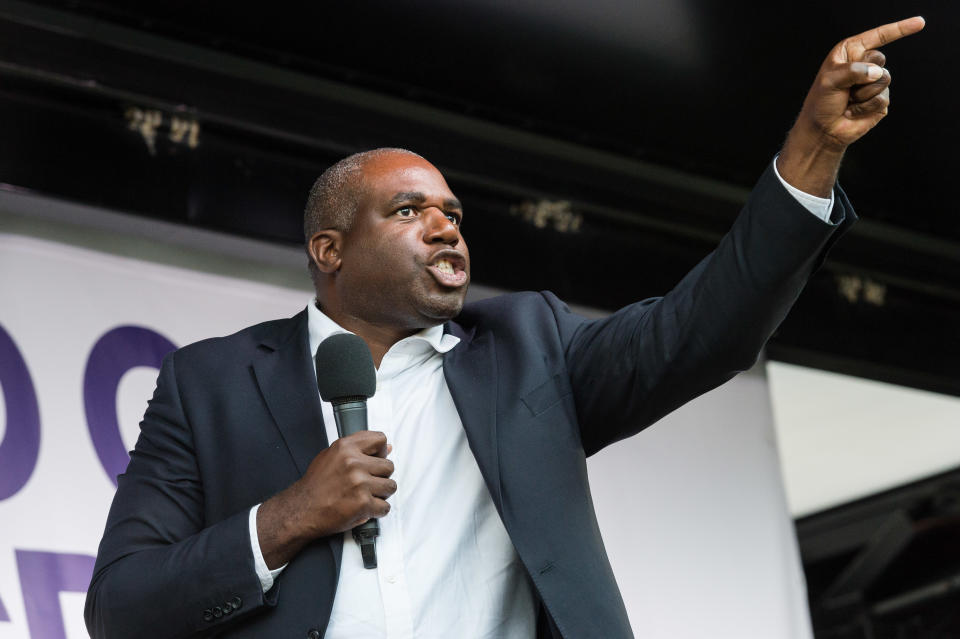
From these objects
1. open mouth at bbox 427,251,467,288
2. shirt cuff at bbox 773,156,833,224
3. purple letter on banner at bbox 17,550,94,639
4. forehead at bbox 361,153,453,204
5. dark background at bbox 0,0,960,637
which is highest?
dark background at bbox 0,0,960,637

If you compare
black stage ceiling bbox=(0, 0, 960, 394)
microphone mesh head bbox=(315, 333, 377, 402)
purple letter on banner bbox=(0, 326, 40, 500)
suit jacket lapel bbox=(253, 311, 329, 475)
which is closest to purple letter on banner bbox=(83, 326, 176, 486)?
purple letter on banner bbox=(0, 326, 40, 500)

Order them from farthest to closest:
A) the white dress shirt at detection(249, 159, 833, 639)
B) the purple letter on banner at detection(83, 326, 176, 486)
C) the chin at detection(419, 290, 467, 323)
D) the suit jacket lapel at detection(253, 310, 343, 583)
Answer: the purple letter on banner at detection(83, 326, 176, 486) < the chin at detection(419, 290, 467, 323) < the suit jacket lapel at detection(253, 310, 343, 583) < the white dress shirt at detection(249, 159, 833, 639)

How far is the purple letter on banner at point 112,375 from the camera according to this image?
3.09 metres

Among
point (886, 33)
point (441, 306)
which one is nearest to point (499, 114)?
point (441, 306)

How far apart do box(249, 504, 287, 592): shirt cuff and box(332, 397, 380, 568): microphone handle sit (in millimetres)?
132

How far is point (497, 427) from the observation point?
2004 mm

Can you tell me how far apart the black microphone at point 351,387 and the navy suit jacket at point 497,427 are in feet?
0.30

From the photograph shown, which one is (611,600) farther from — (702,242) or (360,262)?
(702,242)

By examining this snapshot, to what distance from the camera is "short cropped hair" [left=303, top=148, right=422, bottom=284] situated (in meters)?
2.40

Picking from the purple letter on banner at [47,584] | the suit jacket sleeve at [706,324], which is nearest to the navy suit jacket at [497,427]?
the suit jacket sleeve at [706,324]

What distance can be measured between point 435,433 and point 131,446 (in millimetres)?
1305

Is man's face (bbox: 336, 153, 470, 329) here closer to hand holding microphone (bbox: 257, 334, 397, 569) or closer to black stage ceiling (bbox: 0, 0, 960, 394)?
hand holding microphone (bbox: 257, 334, 397, 569)

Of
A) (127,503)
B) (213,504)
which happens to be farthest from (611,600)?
(127,503)

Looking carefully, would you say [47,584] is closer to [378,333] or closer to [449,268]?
[378,333]
